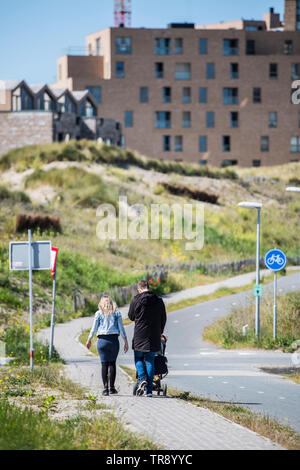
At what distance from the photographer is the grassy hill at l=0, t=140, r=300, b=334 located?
107 ft

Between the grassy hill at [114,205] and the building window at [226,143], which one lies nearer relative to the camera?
the grassy hill at [114,205]

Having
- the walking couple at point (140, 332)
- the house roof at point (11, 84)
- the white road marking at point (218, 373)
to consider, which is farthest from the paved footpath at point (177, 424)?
the house roof at point (11, 84)

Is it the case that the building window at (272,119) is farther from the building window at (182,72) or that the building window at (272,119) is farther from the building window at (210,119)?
the building window at (182,72)

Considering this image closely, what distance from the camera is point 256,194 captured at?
2601 inches

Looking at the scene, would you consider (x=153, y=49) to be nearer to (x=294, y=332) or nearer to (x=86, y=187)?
(x=86, y=187)

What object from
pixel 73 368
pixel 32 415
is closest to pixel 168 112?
pixel 73 368

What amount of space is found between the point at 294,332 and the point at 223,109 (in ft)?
222

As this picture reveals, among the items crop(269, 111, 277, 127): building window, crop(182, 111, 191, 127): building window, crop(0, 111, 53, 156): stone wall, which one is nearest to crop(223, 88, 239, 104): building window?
crop(269, 111, 277, 127): building window

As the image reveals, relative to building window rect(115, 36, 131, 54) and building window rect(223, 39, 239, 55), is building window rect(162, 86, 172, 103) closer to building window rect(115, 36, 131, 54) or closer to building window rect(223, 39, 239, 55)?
building window rect(115, 36, 131, 54)

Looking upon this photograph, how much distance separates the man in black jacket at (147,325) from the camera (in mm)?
11852

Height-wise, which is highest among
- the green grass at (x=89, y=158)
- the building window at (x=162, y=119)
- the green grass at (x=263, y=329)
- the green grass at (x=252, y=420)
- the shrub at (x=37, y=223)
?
the building window at (x=162, y=119)

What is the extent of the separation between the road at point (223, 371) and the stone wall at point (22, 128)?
3900 centimetres

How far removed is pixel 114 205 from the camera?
2010 inches

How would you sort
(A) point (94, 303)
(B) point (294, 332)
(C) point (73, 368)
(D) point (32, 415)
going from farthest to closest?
(A) point (94, 303) → (B) point (294, 332) → (C) point (73, 368) → (D) point (32, 415)
